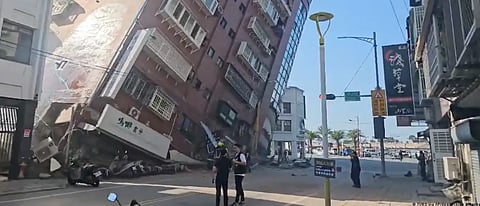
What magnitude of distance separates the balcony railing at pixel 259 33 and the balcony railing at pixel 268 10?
48.0 inches

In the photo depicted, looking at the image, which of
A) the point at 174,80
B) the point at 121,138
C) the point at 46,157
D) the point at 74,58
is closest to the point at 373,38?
the point at 174,80

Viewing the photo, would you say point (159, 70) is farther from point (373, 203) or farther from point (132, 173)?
point (373, 203)

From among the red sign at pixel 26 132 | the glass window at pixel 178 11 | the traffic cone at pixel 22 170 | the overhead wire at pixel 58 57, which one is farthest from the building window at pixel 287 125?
the traffic cone at pixel 22 170

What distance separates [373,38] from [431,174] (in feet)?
28.8

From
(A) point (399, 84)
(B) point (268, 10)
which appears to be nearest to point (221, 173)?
(A) point (399, 84)

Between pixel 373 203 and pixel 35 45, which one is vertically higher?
pixel 35 45

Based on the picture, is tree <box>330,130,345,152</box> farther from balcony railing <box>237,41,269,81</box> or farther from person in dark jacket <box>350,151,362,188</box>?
person in dark jacket <box>350,151,362,188</box>

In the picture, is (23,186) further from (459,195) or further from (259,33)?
(259,33)

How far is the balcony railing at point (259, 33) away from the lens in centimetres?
3094

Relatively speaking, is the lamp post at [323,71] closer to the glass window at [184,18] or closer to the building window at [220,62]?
the glass window at [184,18]

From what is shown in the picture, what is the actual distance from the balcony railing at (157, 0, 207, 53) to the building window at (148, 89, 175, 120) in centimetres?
375

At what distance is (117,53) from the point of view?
20734mm

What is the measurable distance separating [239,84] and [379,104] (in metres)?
11.6

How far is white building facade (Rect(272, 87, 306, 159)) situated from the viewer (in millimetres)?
53469
